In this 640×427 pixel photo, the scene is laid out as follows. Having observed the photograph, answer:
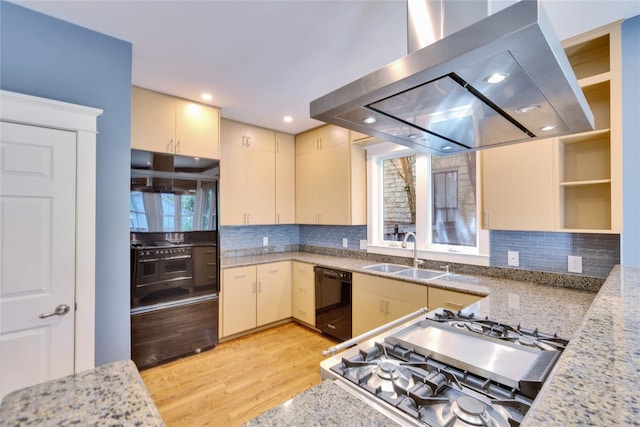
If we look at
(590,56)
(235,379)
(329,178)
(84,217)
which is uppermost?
(590,56)

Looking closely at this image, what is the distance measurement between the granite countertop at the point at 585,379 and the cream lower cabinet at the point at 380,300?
3.07ft

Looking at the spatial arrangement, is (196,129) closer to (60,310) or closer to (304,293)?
(60,310)

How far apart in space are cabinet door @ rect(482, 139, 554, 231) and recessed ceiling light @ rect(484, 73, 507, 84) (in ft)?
5.21

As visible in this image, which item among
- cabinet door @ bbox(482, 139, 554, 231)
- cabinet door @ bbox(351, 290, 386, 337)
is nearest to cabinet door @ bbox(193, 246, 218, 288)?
cabinet door @ bbox(351, 290, 386, 337)

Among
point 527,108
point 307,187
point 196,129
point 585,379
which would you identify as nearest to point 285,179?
point 307,187

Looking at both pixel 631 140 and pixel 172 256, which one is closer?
pixel 631 140

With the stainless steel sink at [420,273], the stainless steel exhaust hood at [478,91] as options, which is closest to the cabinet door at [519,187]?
the stainless steel sink at [420,273]

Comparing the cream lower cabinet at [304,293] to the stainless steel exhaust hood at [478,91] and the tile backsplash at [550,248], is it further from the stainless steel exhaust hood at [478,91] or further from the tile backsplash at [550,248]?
the stainless steel exhaust hood at [478,91]

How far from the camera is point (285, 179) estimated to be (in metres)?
4.11

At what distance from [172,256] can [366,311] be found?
1966mm

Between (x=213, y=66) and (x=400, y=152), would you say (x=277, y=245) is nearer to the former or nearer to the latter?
(x=400, y=152)

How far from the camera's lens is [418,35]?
123 cm

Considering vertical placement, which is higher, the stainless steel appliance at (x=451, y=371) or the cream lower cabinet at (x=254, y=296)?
the stainless steel appliance at (x=451, y=371)

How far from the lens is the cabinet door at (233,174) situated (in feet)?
11.4
